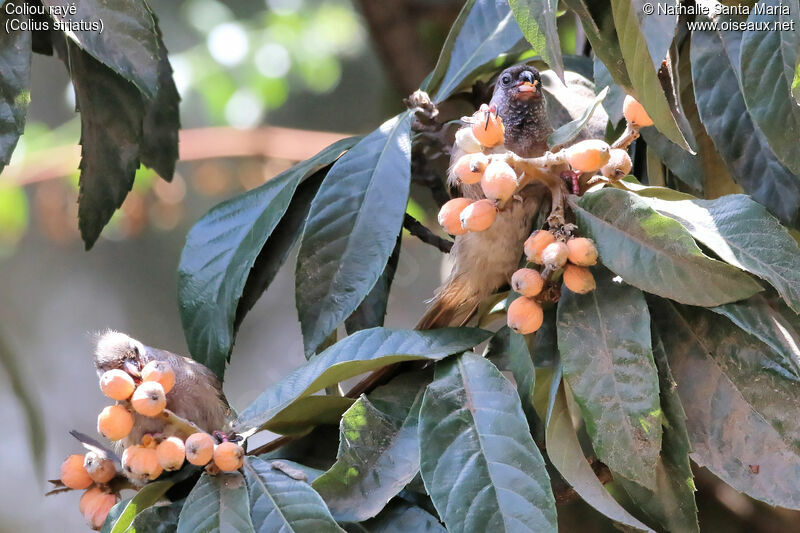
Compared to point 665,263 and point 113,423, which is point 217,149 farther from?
point 665,263

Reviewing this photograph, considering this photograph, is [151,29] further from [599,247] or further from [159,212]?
[159,212]

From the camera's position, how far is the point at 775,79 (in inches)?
37.7

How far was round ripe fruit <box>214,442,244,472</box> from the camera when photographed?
0.94 metres

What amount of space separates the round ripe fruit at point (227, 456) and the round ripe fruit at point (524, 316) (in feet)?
1.08

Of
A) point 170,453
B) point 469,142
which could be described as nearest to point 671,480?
point 469,142

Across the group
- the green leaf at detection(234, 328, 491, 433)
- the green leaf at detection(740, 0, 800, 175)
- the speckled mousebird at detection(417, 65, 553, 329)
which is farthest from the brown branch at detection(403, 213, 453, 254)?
the green leaf at detection(740, 0, 800, 175)

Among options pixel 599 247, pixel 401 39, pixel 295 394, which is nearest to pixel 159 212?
pixel 401 39

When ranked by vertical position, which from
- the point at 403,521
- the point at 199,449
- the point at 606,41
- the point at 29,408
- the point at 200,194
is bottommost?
the point at 200,194

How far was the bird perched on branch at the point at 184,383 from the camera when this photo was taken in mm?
1185

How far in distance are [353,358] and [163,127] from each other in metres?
0.70

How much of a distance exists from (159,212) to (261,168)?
0.37 metres

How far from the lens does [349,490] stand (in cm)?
91

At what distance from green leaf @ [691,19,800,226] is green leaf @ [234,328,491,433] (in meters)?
0.39

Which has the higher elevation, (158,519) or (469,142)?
(469,142)
